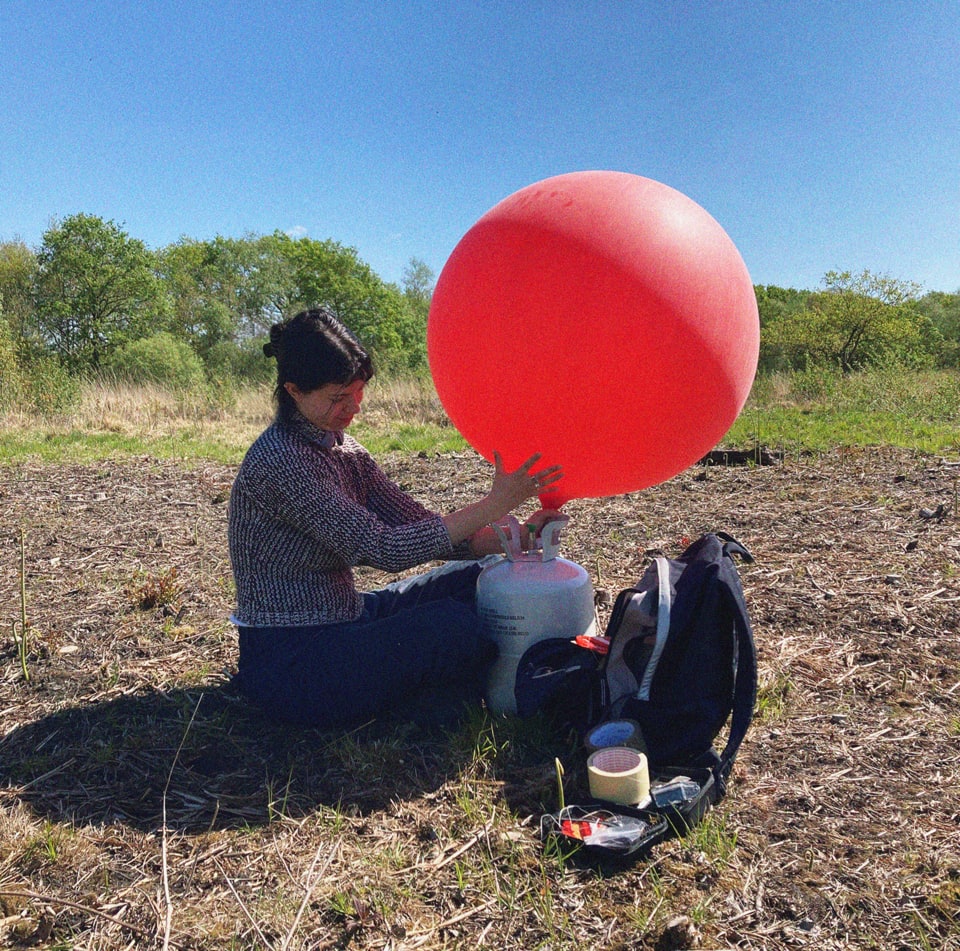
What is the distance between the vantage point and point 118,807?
2102 mm

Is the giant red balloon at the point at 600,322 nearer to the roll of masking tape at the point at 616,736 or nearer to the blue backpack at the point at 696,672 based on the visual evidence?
the blue backpack at the point at 696,672

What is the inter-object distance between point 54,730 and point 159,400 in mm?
12091

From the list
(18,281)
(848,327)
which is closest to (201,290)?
Answer: (18,281)

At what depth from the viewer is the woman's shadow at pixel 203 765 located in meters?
2.09

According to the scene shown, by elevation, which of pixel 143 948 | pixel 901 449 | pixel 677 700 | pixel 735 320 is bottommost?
pixel 143 948

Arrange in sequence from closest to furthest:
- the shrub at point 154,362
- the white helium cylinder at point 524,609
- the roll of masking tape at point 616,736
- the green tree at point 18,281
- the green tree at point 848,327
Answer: the roll of masking tape at point 616,736
the white helium cylinder at point 524,609
the green tree at point 848,327
the shrub at point 154,362
the green tree at point 18,281

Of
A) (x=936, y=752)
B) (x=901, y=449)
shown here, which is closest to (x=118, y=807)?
(x=936, y=752)

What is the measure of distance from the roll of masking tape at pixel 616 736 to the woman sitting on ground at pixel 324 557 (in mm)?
471

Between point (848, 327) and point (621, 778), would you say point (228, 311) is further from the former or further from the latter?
point (621, 778)

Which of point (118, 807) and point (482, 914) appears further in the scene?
point (118, 807)

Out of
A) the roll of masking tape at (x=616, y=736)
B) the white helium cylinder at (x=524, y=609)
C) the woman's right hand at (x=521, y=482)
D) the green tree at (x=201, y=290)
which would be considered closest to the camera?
the roll of masking tape at (x=616, y=736)

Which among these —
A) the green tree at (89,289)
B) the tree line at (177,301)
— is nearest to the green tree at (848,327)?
the tree line at (177,301)

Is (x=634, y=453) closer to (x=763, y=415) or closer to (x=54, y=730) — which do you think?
(x=54, y=730)

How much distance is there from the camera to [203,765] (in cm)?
232
